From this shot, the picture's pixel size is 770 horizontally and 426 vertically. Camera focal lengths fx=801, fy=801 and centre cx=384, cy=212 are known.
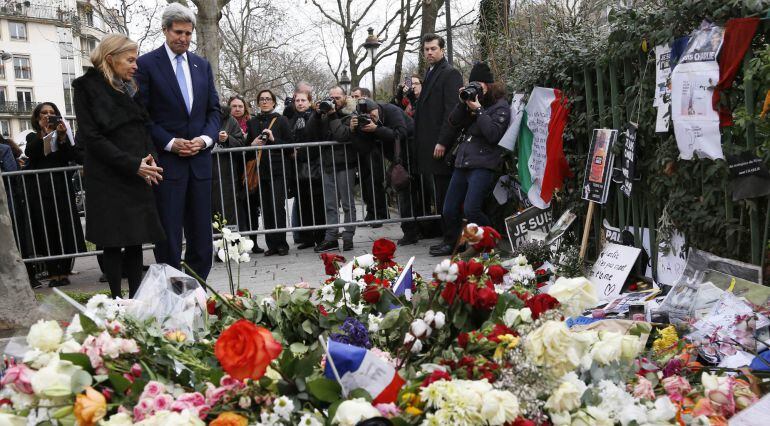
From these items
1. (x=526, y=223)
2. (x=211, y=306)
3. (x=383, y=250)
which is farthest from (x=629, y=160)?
(x=211, y=306)

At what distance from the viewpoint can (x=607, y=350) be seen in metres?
2.10

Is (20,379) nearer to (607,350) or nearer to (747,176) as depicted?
(607,350)

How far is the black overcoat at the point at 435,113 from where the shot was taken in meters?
7.97

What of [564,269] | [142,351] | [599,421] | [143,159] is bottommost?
[564,269]

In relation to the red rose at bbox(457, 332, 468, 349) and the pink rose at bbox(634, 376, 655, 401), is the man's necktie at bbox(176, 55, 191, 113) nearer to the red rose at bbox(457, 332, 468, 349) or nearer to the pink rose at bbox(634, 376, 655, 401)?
the red rose at bbox(457, 332, 468, 349)

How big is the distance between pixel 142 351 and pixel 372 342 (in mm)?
702

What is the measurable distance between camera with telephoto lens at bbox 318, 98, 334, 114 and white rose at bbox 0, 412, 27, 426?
7.05 metres

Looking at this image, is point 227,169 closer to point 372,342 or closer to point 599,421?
point 372,342

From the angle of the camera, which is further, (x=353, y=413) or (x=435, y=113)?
(x=435, y=113)

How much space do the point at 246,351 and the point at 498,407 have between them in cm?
56

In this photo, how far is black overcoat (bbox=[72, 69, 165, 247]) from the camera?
5.36 meters

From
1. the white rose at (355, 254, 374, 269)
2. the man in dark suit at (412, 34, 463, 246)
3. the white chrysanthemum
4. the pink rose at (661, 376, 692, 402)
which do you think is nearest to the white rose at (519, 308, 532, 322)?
the pink rose at (661, 376, 692, 402)

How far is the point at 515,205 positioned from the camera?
7.74 metres

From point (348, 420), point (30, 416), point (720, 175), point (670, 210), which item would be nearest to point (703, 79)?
point (720, 175)
